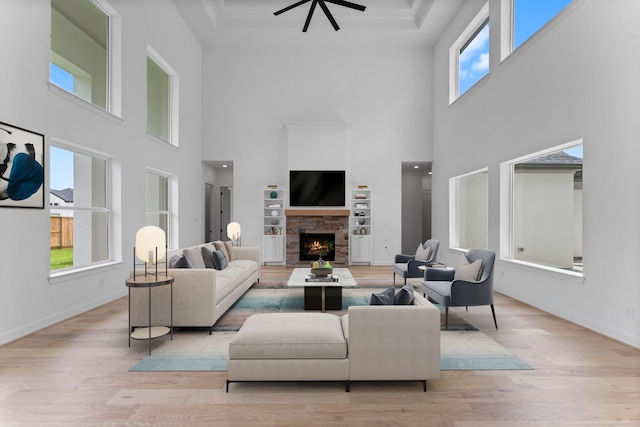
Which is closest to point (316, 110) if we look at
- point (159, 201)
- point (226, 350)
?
point (159, 201)

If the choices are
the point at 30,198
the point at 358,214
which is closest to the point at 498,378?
the point at 30,198

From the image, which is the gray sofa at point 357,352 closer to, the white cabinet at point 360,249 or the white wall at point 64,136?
the white wall at point 64,136

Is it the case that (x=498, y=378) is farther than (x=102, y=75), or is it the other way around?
(x=102, y=75)

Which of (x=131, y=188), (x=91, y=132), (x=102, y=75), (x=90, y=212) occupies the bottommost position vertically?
(x=90, y=212)

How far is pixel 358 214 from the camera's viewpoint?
10070 mm

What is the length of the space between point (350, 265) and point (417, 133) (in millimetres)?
3958

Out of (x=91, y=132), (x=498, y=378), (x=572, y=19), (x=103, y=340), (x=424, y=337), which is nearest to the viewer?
(x=424, y=337)

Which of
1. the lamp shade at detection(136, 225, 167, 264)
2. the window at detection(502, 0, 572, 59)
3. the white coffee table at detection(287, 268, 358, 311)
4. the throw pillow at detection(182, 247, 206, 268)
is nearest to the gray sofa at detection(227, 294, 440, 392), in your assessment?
the lamp shade at detection(136, 225, 167, 264)

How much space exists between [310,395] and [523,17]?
20.4 feet

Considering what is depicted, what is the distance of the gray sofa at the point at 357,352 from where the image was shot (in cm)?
263

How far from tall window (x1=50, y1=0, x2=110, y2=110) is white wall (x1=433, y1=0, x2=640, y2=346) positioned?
20.7 ft

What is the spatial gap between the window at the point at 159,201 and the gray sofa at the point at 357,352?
16.9 feet

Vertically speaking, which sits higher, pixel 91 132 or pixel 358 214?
pixel 91 132

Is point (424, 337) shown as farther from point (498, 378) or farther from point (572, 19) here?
point (572, 19)
